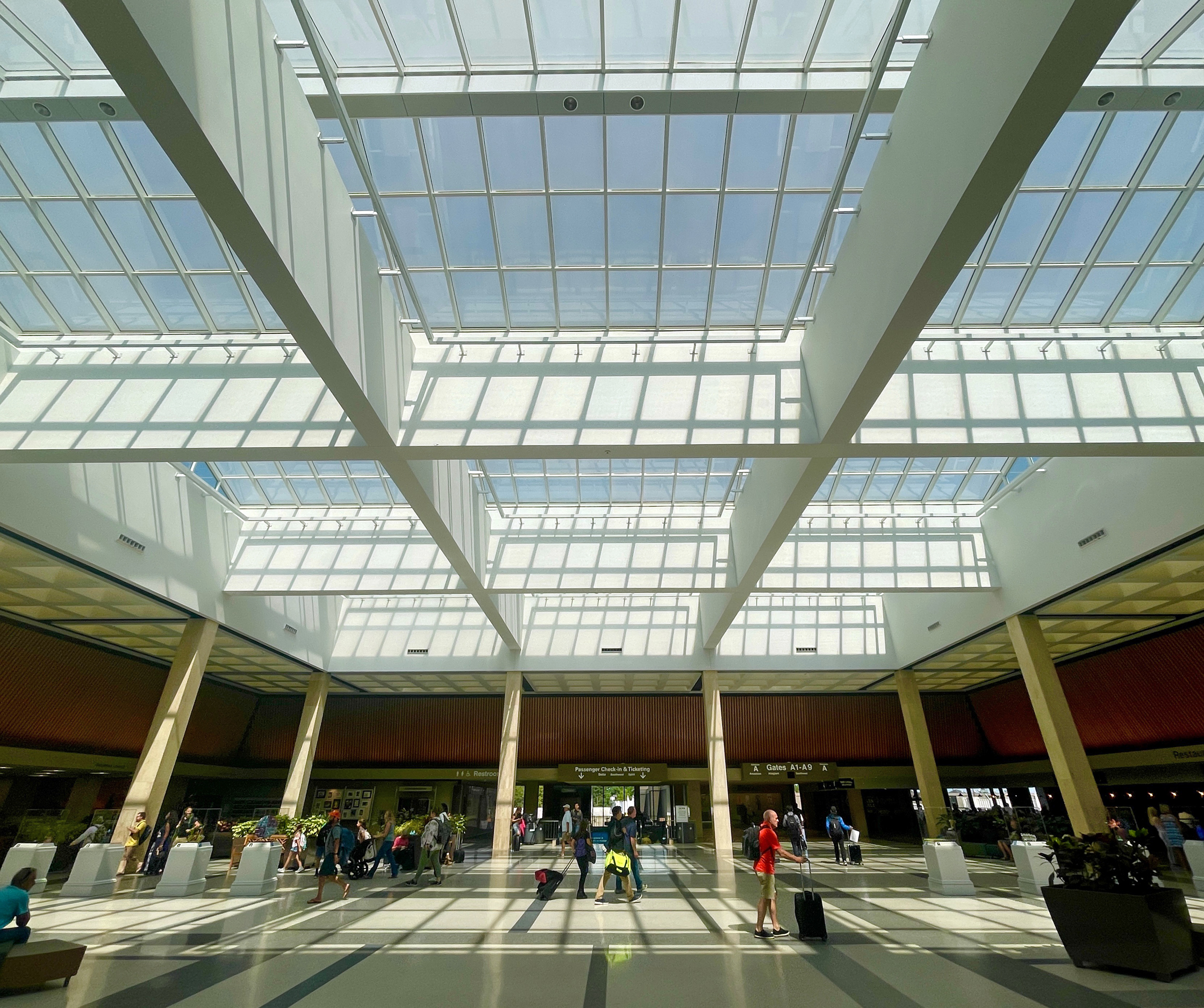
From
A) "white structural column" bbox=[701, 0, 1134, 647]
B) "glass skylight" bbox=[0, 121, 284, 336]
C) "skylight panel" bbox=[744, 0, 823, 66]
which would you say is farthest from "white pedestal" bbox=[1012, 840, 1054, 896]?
"glass skylight" bbox=[0, 121, 284, 336]

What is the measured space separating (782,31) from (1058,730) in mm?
21722

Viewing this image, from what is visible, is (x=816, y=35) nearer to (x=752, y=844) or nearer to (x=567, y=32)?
(x=567, y=32)

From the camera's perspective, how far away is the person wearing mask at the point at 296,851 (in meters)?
23.4

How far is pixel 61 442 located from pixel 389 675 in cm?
2333

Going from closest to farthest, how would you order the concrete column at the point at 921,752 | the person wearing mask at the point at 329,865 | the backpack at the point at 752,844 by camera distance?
1. the person wearing mask at the point at 329,865
2. the backpack at the point at 752,844
3. the concrete column at the point at 921,752

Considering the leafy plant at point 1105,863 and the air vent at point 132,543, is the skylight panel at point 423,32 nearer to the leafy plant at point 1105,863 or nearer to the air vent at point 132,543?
the leafy plant at point 1105,863

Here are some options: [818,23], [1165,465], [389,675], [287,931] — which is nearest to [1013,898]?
[1165,465]

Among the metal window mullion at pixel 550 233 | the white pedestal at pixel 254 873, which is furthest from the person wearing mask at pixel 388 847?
the metal window mullion at pixel 550 233

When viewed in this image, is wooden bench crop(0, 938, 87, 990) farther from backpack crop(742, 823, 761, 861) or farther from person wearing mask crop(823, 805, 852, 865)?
person wearing mask crop(823, 805, 852, 865)

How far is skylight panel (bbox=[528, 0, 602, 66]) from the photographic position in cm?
934

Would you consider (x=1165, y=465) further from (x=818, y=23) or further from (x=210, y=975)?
(x=210, y=975)

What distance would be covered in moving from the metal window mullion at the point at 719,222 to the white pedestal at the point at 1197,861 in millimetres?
17941

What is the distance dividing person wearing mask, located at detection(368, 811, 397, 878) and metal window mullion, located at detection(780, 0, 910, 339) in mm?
18927

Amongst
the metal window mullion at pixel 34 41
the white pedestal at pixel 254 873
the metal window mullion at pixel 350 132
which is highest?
the metal window mullion at pixel 34 41
